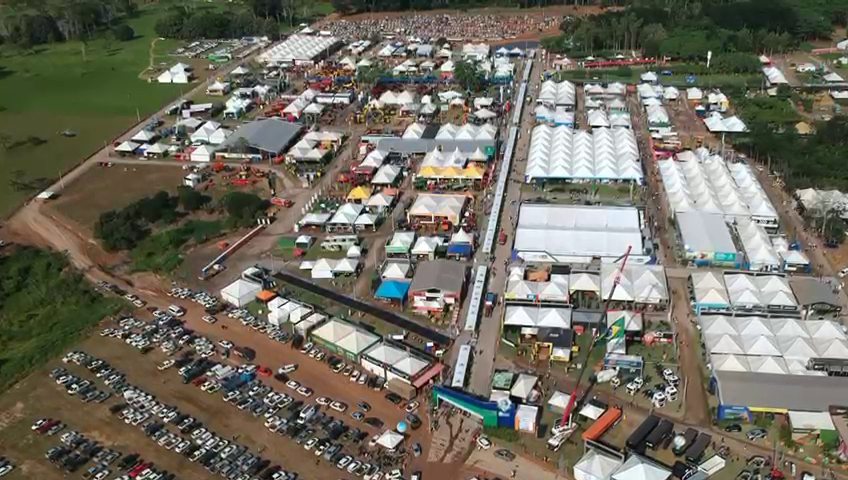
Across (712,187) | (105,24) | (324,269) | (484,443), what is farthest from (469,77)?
(105,24)

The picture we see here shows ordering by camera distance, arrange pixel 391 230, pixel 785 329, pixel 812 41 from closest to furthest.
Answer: pixel 785 329 < pixel 391 230 < pixel 812 41

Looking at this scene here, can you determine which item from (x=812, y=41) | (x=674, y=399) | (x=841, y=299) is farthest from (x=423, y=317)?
(x=812, y=41)

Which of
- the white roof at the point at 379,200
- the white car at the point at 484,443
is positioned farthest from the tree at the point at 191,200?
the white car at the point at 484,443

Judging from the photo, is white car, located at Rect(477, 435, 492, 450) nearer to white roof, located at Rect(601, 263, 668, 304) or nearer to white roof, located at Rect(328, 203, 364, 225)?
white roof, located at Rect(601, 263, 668, 304)

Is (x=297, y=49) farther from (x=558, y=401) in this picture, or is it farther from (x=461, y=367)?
(x=558, y=401)

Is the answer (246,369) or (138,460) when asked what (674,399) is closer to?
(246,369)

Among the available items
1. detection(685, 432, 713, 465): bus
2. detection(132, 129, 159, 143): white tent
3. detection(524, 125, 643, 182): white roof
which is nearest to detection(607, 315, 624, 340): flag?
detection(685, 432, 713, 465): bus
